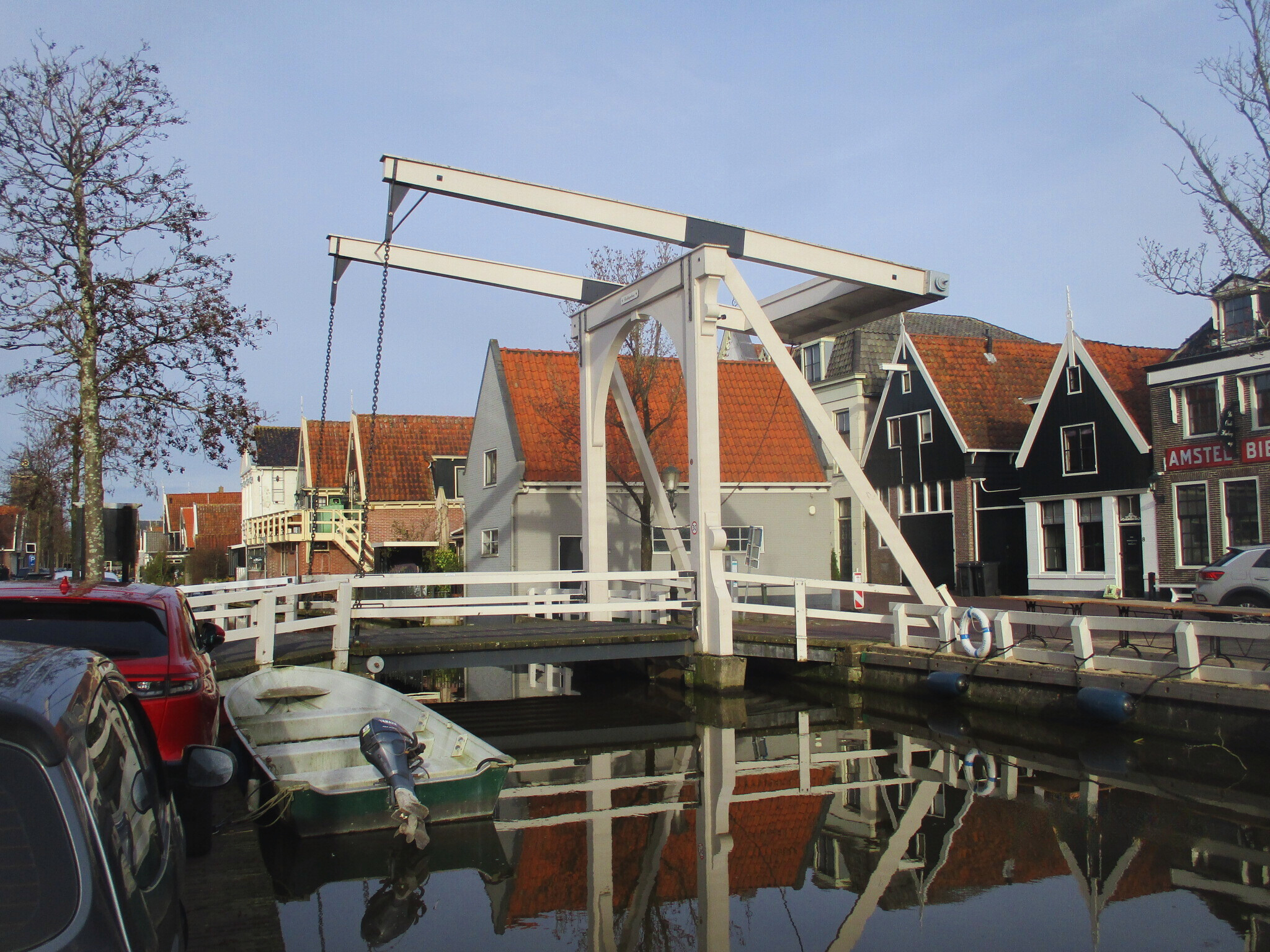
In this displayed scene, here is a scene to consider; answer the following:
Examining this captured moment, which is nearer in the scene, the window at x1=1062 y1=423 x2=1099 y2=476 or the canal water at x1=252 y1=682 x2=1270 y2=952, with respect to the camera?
the canal water at x1=252 y1=682 x2=1270 y2=952

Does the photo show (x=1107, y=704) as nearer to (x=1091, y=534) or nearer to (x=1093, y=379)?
(x=1091, y=534)

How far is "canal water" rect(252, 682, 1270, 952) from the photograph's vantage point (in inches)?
215

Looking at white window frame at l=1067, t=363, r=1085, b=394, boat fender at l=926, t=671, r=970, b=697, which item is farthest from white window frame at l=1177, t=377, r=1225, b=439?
boat fender at l=926, t=671, r=970, b=697

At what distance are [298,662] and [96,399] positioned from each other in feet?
14.1

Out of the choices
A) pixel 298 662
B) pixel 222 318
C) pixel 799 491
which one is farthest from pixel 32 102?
pixel 799 491

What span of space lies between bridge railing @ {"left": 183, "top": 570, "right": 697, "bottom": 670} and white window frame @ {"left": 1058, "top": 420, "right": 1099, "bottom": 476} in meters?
15.8

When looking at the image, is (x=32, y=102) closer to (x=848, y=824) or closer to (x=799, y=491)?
(x=848, y=824)

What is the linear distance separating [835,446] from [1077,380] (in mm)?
18707

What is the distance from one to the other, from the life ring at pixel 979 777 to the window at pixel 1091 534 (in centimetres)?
2113

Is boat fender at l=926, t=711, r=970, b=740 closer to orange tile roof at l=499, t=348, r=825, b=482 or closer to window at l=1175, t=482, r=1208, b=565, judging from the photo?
orange tile roof at l=499, t=348, r=825, b=482

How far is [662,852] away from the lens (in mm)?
6891

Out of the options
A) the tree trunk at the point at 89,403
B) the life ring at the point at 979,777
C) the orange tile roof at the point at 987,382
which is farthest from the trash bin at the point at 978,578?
the tree trunk at the point at 89,403

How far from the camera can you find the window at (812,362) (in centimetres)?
4334

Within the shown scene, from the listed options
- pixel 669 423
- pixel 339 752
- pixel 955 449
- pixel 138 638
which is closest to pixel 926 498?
pixel 955 449
